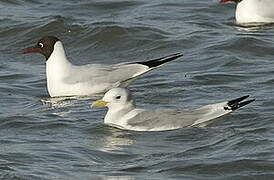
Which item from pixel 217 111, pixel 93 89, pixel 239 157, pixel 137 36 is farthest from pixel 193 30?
pixel 239 157

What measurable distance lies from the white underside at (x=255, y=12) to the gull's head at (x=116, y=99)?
5813 mm

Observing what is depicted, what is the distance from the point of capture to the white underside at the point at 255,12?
17234 mm

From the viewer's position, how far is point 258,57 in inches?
592

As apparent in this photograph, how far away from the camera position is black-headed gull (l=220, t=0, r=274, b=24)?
56.5 ft

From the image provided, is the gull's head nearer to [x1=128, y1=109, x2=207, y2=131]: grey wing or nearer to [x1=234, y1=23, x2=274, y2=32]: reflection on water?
[x1=128, y1=109, x2=207, y2=131]: grey wing

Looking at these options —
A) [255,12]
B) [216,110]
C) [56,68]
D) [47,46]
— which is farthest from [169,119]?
[255,12]

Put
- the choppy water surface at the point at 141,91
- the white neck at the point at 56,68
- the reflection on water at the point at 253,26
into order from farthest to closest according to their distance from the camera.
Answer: the reflection on water at the point at 253,26
the white neck at the point at 56,68
the choppy water surface at the point at 141,91

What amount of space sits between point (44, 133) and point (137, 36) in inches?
204

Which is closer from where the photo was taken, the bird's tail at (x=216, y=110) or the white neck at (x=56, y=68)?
the bird's tail at (x=216, y=110)

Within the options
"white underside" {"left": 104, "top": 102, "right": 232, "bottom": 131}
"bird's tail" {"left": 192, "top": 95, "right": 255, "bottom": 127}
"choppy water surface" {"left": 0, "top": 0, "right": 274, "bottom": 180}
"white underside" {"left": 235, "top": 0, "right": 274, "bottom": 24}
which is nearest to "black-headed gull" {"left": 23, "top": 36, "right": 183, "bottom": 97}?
"choppy water surface" {"left": 0, "top": 0, "right": 274, "bottom": 180}

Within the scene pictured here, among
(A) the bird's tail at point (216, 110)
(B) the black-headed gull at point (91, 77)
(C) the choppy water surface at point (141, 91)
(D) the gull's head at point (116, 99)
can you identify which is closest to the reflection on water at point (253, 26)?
(C) the choppy water surface at point (141, 91)

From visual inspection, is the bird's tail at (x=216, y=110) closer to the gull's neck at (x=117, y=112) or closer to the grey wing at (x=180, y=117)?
the grey wing at (x=180, y=117)

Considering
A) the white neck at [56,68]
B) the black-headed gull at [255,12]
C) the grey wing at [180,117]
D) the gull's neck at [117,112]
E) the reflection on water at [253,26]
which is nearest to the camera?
the grey wing at [180,117]

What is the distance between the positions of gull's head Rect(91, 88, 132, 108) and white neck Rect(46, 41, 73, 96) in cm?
173
